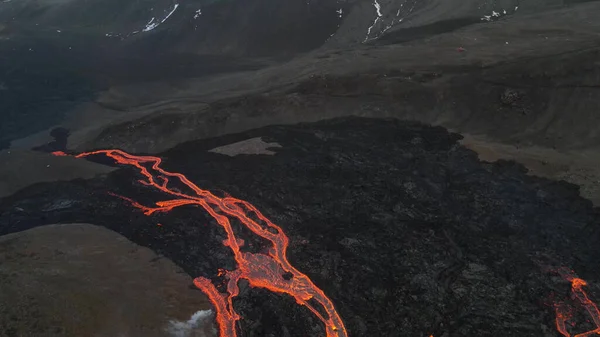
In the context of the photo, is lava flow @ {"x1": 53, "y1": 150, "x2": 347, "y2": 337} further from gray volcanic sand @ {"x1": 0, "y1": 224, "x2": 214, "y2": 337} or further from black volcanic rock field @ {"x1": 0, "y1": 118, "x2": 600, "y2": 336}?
gray volcanic sand @ {"x1": 0, "y1": 224, "x2": 214, "y2": 337}

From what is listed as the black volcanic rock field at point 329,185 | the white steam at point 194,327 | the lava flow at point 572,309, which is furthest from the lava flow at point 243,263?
the lava flow at point 572,309

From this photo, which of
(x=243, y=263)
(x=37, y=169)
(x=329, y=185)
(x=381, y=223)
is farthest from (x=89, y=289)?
(x=37, y=169)

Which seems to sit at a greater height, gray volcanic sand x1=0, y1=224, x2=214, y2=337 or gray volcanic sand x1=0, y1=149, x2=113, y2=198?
gray volcanic sand x1=0, y1=149, x2=113, y2=198

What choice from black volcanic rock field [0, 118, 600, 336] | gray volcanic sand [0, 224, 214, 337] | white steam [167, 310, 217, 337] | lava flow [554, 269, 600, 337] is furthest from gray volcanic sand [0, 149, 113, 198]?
lava flow [554, 269, 600, 337]

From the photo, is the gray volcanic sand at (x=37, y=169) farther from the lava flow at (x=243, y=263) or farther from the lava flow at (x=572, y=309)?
the lava flow at (x=572, y=309)

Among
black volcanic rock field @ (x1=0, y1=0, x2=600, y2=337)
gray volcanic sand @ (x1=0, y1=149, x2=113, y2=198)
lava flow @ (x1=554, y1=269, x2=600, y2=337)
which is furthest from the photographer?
gray volcanic sand @ (x1=0, y1=149, x2=113, y2=198)

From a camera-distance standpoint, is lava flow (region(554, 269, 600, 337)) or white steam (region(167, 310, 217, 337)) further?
white steam (region(167, 310, 217, 337))

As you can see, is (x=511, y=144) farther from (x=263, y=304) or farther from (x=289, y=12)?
(x=289, y=12)
